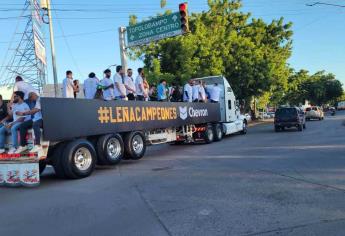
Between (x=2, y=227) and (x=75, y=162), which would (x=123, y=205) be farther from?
(x=75, y=162)

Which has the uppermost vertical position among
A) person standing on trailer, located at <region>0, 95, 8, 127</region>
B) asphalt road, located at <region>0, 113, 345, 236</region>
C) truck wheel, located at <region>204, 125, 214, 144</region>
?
person standing on trailer, located at <region>0, 95, 8, 127</region>

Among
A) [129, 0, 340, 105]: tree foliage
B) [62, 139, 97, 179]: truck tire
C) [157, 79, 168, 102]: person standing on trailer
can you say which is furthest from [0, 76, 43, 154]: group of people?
[129, 0, 340, 105]: tree foliage

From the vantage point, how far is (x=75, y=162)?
1020 centimetres

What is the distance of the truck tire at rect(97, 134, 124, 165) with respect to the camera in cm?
1134

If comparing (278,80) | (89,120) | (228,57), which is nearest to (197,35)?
(228,57)

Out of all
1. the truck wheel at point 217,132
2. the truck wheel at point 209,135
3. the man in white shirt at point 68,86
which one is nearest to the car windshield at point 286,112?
the truck wheel at point 217,132

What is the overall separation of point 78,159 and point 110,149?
4.91 feet

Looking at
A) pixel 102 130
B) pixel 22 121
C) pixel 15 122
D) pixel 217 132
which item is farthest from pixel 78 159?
pixel 217 132

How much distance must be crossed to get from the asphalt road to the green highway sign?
9.68 meters

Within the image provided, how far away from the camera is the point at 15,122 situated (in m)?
9.95

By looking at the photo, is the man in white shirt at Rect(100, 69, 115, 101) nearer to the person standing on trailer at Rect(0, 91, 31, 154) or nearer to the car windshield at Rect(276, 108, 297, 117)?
the person standing on trailer at Rect(0, 91, 31, 154)

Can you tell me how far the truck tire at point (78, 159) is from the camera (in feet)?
32.6

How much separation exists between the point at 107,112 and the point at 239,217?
6.48 meters

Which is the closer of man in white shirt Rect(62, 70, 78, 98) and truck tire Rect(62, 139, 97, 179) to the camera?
truck tire Rect(62, 139, 97, 179)
